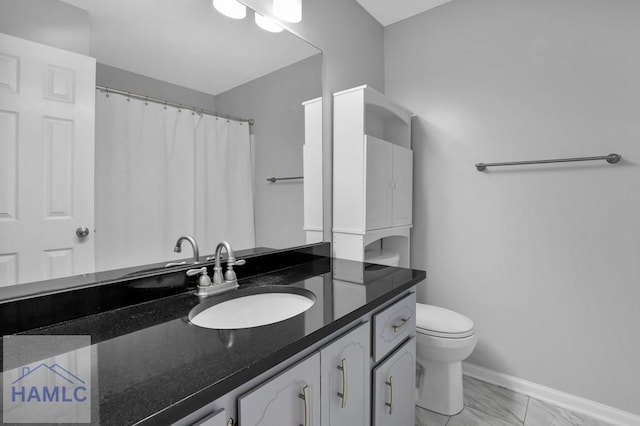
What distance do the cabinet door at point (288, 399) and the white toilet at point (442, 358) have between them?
3.58 feet

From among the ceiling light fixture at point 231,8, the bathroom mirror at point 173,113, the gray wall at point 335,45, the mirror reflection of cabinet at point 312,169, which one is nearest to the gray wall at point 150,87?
the bathroom mirror at point 173,113

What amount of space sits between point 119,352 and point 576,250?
2154mm

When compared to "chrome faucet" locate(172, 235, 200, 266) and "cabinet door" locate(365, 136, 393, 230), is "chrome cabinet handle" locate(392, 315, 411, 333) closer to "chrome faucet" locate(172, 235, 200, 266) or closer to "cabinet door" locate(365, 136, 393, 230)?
"cabinet door" locate(365, 136, 393, 230)

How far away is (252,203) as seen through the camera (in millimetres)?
1418

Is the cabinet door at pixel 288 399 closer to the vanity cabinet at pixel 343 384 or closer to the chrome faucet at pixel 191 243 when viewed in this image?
the vanity cabinet at pixel 343 384

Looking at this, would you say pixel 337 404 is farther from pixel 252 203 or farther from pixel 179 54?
pixel 179 54

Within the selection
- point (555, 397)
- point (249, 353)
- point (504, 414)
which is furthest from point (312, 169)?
point (555, 397)

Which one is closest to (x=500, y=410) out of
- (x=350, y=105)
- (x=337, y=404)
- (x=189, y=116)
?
(x=337, y=404)

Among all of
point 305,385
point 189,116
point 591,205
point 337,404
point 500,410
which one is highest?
point 189,116

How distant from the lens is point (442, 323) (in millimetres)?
1777

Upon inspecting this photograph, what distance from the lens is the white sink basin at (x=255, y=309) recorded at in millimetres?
1000

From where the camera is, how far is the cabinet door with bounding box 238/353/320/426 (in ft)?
2.15

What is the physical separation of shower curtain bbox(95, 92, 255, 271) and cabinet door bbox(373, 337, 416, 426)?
2.44 ft

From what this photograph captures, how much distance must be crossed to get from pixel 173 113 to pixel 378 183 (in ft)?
3.83
